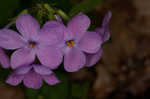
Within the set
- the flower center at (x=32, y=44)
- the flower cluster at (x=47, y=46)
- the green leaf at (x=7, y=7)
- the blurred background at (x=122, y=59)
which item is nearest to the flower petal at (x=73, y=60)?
the flower cluster at (x=47, y=46)

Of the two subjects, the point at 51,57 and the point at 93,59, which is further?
the point at 93,59

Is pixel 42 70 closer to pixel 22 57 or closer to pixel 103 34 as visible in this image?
pixel 22 57

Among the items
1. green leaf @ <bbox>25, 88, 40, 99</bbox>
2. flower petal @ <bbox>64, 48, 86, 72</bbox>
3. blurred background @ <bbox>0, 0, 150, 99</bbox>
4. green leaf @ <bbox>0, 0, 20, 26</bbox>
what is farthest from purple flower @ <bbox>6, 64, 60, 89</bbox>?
blurred background @ <bbox>0, 0, 150, 99</bbox>

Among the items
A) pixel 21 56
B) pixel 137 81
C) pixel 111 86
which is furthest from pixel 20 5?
pixel 137 81

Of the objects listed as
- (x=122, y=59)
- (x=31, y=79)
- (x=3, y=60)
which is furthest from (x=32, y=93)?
(x=122, y=59)

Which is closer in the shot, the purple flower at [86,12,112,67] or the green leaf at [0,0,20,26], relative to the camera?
the purple flower at [86,12,112,67]

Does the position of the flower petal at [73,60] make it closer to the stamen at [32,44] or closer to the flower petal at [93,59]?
the flower petal at [93,59]

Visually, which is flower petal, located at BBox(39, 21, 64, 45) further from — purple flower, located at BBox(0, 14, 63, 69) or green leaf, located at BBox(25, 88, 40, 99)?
green leaf, located at BBox(25, 88, 40, 99)
